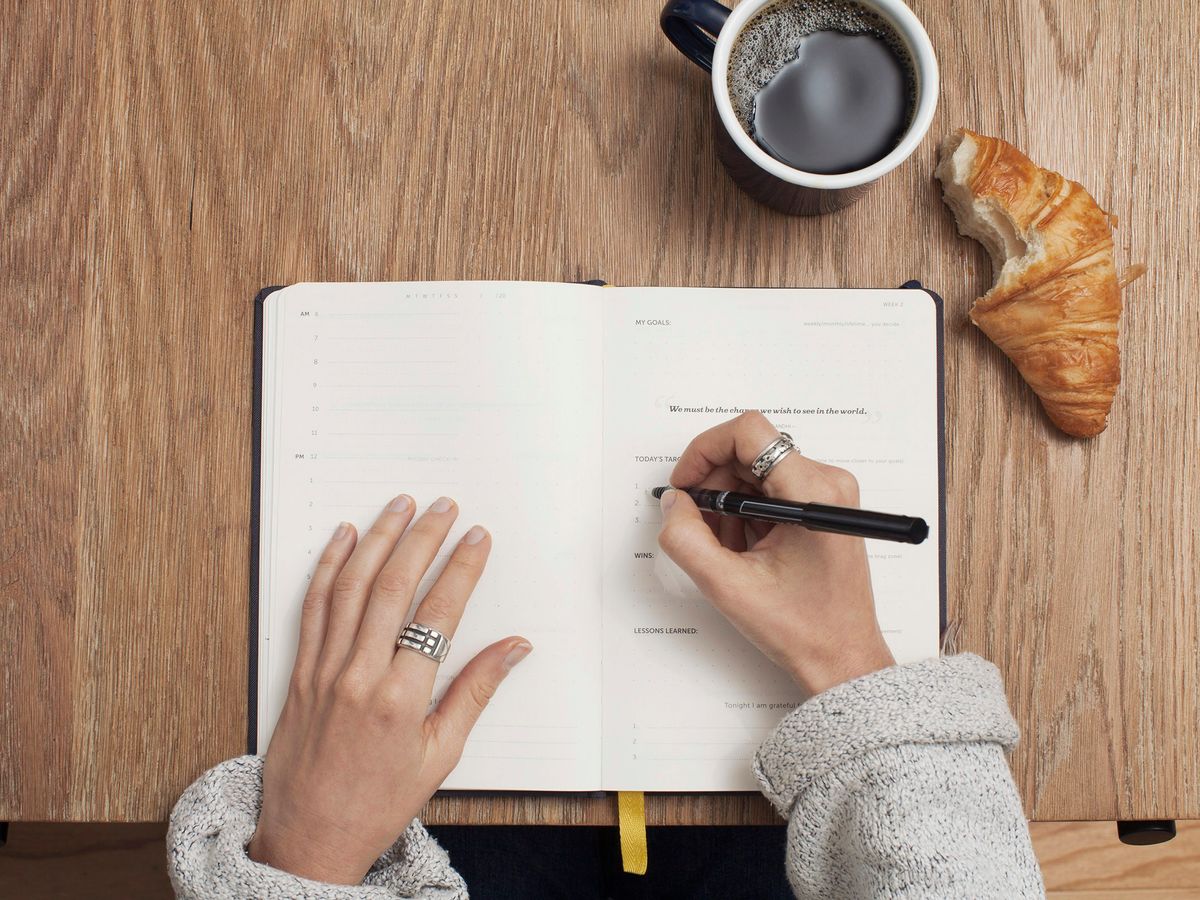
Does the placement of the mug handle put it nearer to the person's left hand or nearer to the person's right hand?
the person's right hand

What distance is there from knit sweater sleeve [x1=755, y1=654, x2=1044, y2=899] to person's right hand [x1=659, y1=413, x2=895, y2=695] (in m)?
0.03

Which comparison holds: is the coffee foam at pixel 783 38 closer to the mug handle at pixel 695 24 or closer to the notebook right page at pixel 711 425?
the mug handle at pixel 695 24

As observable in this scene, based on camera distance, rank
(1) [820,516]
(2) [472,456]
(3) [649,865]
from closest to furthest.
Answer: (1) [820,516] → (2) [472,456] → (3) [649,865]

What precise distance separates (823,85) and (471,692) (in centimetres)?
51

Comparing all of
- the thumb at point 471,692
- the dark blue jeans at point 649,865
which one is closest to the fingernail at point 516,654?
the thumb at point 471,692

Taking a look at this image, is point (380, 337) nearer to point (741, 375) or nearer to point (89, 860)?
point (741, 375)

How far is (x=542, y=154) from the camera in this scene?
25.8 inches

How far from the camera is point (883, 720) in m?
0.53

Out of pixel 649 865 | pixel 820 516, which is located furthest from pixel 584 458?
pixel 649 865

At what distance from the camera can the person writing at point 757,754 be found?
525mm

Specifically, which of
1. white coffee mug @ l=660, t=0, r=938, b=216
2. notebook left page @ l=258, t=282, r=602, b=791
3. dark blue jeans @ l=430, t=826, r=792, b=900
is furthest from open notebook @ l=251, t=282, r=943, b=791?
dark blue jeans @ l=430, t=826, r=792, b=900

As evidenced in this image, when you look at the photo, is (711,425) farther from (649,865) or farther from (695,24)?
(649,865)

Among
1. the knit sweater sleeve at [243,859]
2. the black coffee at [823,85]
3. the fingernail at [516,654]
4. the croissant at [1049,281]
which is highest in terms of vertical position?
the black coffee at [823,85]

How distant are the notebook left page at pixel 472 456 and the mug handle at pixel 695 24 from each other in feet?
0.64
